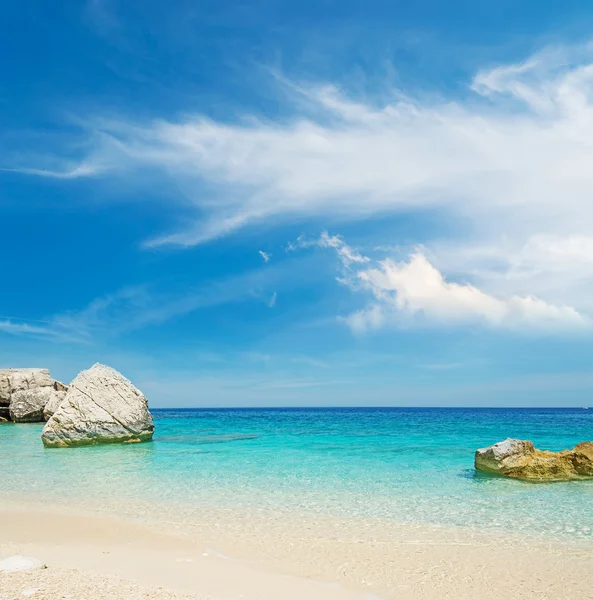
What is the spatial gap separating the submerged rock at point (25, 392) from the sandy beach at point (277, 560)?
139 feet

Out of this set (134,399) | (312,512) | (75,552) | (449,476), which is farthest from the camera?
(134,399)

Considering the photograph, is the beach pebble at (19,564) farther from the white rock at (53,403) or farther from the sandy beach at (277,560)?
the white rock at (53,403)

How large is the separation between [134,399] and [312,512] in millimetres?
19297

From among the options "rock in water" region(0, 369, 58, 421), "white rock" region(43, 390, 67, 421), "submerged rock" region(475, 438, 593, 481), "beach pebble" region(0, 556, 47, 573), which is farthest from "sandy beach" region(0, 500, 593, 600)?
"rock in water" region(0, 369, 58, 421)

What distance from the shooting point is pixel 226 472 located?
666 inches

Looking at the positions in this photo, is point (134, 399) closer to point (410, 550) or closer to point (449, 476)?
point (449, 476)

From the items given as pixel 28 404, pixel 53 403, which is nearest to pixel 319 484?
pixel 53 403

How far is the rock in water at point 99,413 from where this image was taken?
82.9 feet

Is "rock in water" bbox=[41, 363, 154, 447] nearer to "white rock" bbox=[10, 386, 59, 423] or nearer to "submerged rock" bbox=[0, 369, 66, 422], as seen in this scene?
"submerged rock" bbox=[0, 369, 66, 422]

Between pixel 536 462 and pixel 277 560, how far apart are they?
35.9ft

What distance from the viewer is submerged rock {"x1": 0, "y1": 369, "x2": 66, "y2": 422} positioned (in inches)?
1908

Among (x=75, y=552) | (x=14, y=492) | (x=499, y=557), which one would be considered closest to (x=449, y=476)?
(x=499, y=557)

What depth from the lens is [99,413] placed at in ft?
86.1

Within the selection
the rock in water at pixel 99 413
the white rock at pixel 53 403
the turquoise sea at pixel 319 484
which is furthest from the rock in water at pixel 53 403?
the turquoise sea at pixel 319 484
